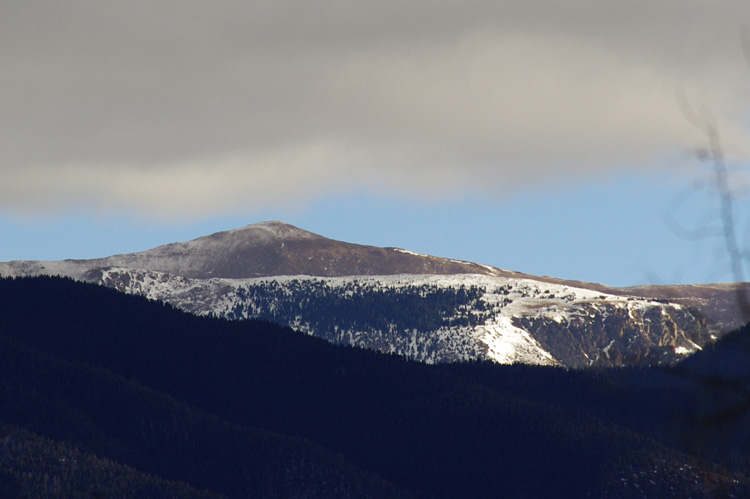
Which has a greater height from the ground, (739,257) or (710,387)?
(739,257)

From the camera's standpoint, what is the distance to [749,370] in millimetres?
20250

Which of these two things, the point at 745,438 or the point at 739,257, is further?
the point at 745,438

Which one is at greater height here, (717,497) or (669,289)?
(669,289)

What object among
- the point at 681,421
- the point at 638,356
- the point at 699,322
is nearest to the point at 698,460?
the point at 681,421

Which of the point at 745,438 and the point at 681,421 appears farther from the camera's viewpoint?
the point at 745,438

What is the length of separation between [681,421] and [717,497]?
6.77ft

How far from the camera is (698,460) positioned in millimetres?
19688

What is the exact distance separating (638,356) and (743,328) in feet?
11.7

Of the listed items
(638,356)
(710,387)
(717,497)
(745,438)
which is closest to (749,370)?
(710,387)

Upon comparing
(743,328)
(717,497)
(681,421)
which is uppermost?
(743,328)

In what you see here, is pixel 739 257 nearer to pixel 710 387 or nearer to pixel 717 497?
pixel 710 387

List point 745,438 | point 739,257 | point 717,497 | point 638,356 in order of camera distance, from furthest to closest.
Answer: point 638,356 < point 745,438 < point 717,497 < point 739,257

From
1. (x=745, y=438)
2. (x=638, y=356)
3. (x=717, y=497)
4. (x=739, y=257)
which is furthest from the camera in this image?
(x=638, y=356)

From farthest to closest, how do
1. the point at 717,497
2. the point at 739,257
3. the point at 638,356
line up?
the point at 638,356 < the point at 717,497 < the point at 739,257
